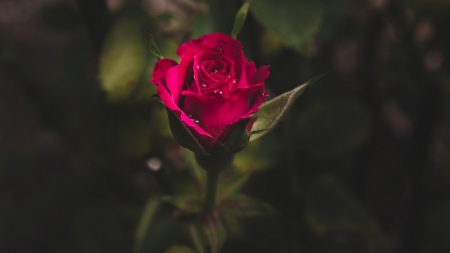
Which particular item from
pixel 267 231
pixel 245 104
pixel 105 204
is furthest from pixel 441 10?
pixel 105 204

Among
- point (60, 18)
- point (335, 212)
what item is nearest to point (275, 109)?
point (335, 212)

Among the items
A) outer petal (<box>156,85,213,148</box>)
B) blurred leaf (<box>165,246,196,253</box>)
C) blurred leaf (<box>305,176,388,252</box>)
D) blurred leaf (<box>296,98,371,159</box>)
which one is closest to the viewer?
outer petal (<box>156,85,213,148</box>)

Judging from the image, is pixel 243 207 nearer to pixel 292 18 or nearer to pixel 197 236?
pixel 197 236

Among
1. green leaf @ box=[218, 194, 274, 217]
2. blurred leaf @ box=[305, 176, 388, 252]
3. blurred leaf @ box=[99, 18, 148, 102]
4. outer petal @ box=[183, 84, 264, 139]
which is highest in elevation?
outer petal @ box=[183, 84, 264, 139]

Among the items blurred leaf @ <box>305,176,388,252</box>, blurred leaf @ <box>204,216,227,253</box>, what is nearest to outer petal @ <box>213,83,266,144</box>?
blurred leaf @ <box>204,216,227,253</box>

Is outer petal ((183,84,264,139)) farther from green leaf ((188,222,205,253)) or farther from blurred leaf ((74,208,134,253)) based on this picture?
blurred leaf ((74,208,134,253))

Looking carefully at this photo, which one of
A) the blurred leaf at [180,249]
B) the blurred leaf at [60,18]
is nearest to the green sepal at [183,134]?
the blurred leaf at [180,249]

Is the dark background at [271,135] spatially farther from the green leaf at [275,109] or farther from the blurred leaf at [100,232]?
the green leaf at [275,109]
